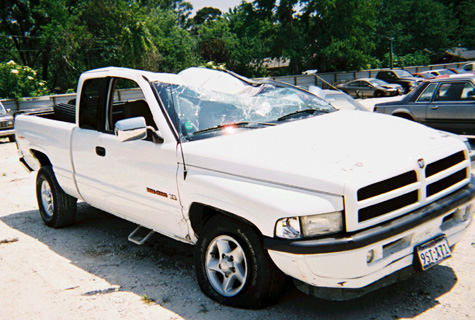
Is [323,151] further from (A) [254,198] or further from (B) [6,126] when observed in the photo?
(B) [6,126]

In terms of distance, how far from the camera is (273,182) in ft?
11.1

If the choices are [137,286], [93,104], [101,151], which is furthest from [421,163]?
[93,104]

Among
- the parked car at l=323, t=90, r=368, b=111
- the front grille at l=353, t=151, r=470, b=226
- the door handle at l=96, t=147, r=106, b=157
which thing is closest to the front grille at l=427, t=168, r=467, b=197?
the front grille at l=353, t=151, r=470, b=226

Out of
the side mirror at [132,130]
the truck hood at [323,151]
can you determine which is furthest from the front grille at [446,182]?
the side mirror at [132,130]

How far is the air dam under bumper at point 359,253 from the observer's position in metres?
3.12

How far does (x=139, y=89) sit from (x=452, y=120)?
7.99 m

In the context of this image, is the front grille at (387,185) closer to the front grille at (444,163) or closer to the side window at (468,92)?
the front grille at (444,163)

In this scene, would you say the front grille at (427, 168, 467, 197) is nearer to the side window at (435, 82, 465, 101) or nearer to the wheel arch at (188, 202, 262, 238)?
the wheel arch at (188, 202, 262, 238)

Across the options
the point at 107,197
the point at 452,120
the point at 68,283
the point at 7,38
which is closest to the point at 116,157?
the point at 107,197

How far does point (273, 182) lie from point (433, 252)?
49.5 inches

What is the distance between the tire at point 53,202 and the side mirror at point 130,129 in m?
2.36

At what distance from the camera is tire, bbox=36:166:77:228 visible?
20.2 ft

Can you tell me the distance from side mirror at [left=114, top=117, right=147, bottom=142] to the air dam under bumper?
1542 millimetres

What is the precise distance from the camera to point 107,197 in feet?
16.5
